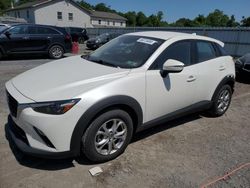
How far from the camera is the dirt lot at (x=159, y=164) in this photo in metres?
2.86

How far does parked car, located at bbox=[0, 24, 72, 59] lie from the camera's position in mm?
10477

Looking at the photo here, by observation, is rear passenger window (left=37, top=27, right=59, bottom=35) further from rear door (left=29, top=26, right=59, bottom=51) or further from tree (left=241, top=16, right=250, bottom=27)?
tree (left=241, top=16, right=250, bottom=27)

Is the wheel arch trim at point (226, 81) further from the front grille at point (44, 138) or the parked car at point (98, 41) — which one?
the parked car at point (98, 41)

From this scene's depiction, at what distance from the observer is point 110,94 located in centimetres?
292

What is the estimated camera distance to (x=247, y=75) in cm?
782

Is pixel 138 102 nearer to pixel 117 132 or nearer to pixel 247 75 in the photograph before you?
pixel 117 132

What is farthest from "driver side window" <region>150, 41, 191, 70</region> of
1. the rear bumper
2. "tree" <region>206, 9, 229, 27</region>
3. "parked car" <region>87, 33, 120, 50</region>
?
"tree" <region>206, 9, 229, 27</region>

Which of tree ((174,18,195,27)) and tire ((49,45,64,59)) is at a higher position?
tree ((174,18,195,27))

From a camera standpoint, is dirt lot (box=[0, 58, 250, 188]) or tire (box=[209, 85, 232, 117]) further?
tire (box=[209, 85, 232, 117])

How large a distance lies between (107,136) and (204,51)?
2.41m

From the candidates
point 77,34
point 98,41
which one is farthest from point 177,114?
point 77,34

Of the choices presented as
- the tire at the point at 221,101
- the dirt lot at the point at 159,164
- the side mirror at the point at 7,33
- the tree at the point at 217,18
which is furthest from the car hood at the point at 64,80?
the tree at the point at 217,18

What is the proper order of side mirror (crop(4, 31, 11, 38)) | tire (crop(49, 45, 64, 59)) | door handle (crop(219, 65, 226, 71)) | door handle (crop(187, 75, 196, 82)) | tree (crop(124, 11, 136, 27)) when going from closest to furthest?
door handle (crop(187, 75, 196, 82)) → door handle (crop(219, 65, 226, 71)) → side mirror (crop(4, 31, 11, 38)) → tire (crop(49, 45, 64, 59)) → tree (crop(124, 11, 136, 27))

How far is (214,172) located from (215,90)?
1859 mm
